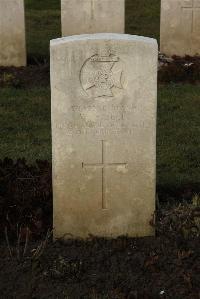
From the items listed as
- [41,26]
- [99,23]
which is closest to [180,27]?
[99,23]

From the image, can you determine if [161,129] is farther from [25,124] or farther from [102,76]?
[102,76]

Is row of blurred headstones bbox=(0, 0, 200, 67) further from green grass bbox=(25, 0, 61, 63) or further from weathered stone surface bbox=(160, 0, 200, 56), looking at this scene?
green grass bbox=(25, 0, 61, 63)

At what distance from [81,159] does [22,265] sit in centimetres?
83

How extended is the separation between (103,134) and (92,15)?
21.8 ft

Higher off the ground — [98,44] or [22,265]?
[98,44]

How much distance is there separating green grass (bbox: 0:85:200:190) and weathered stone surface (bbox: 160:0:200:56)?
5.88 feet

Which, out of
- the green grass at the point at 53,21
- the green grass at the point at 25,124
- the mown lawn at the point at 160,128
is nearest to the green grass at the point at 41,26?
the green grass at the point at 53,21

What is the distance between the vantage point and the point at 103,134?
4883mm

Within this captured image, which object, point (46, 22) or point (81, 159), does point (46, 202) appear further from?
point (46, 22)

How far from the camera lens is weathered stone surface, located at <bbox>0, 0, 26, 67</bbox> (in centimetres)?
1088

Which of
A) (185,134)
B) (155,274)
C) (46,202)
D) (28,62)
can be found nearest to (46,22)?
(28,62)

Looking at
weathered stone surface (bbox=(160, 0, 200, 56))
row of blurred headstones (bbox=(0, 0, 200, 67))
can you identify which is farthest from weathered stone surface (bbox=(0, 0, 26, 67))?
weathered stone surface (bbox=(160, 0, 200, 56))

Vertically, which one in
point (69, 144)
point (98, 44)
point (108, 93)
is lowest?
point (69, 144)

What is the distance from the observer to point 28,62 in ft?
38.3
